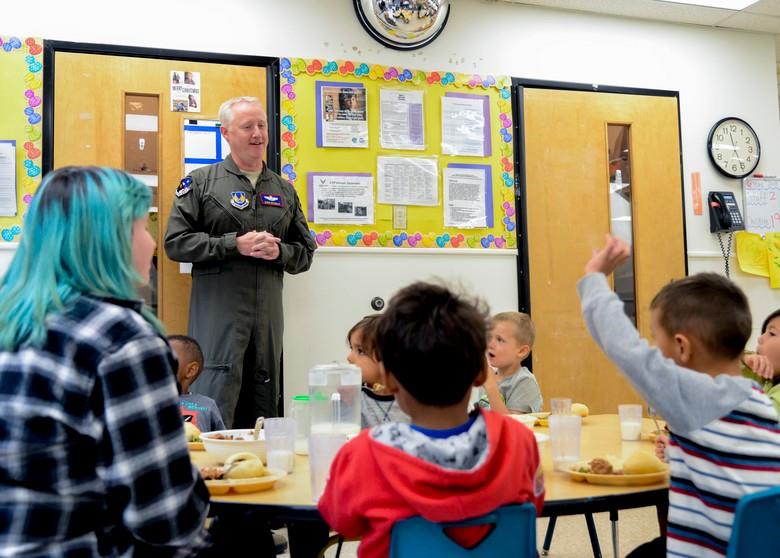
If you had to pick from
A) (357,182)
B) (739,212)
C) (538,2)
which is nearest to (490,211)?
(357,182)

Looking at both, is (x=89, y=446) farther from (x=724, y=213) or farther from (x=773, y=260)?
(x=773, y=260)

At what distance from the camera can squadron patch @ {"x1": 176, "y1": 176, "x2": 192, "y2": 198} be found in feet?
11.3

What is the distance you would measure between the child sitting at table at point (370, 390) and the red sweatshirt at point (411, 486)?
0.79m

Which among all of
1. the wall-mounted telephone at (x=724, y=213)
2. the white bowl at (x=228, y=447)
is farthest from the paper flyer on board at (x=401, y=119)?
the white bowl at (x=228, y=447)

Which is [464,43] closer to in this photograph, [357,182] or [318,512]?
[357,182]

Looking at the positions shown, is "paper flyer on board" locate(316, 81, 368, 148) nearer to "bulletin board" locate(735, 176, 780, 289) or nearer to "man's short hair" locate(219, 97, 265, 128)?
"man's short hair" locate(219, 97, 265, 128)

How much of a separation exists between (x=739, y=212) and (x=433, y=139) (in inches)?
80.9

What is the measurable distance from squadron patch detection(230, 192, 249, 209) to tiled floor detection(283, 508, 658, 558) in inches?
61.1

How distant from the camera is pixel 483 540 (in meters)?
1.11

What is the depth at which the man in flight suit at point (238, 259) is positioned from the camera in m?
3.36

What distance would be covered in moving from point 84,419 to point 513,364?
2000 mm

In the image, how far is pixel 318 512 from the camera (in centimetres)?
127

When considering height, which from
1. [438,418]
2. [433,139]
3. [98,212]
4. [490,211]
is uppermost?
[433,139]

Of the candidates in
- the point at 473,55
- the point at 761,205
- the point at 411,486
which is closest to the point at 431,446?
the point at 411,486
